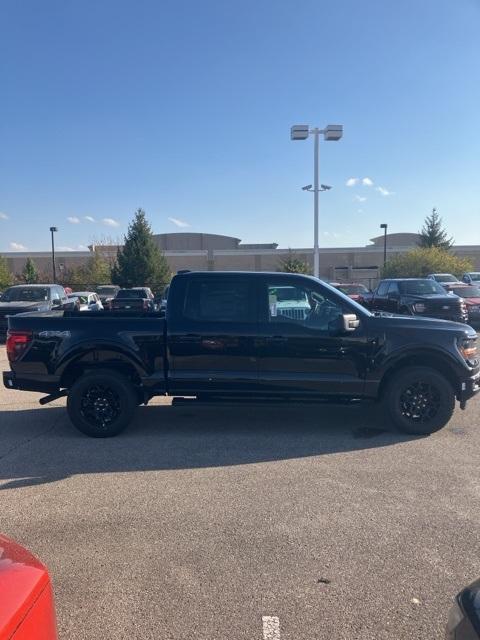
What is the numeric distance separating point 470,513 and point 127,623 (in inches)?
109

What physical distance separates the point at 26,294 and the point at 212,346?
44.4 feet

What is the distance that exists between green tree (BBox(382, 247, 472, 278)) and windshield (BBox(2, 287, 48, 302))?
28.8 m

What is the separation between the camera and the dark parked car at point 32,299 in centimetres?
1633

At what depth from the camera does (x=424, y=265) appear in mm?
39000

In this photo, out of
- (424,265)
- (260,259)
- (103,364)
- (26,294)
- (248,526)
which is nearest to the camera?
(248,526)

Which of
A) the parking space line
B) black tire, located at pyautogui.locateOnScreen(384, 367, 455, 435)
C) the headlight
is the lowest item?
the parking space line

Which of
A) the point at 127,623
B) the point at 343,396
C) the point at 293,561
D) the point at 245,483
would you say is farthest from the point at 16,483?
the point at 343,396

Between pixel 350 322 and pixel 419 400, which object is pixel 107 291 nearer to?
pixel 350 322

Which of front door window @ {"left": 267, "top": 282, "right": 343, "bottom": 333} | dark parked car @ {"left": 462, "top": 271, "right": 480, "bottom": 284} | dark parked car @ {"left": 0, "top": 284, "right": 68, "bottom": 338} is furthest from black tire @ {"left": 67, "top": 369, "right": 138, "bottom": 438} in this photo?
dark parked car @ {"left": 462, "top": 271, "right": 480, "bottom": 284}

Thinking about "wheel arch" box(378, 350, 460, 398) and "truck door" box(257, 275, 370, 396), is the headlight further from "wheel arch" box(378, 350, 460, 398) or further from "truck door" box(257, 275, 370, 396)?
"truck door" box(257, 275, 370, 396)

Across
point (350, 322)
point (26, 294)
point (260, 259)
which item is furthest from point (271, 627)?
point (260, 259)

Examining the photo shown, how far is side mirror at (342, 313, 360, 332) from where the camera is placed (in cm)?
584

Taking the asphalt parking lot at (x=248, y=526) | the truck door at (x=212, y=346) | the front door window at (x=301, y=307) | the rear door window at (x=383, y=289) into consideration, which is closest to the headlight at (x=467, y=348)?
the asphalt parking lot at (x=248, y=526)

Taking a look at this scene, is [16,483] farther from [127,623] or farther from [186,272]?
[186,272]
